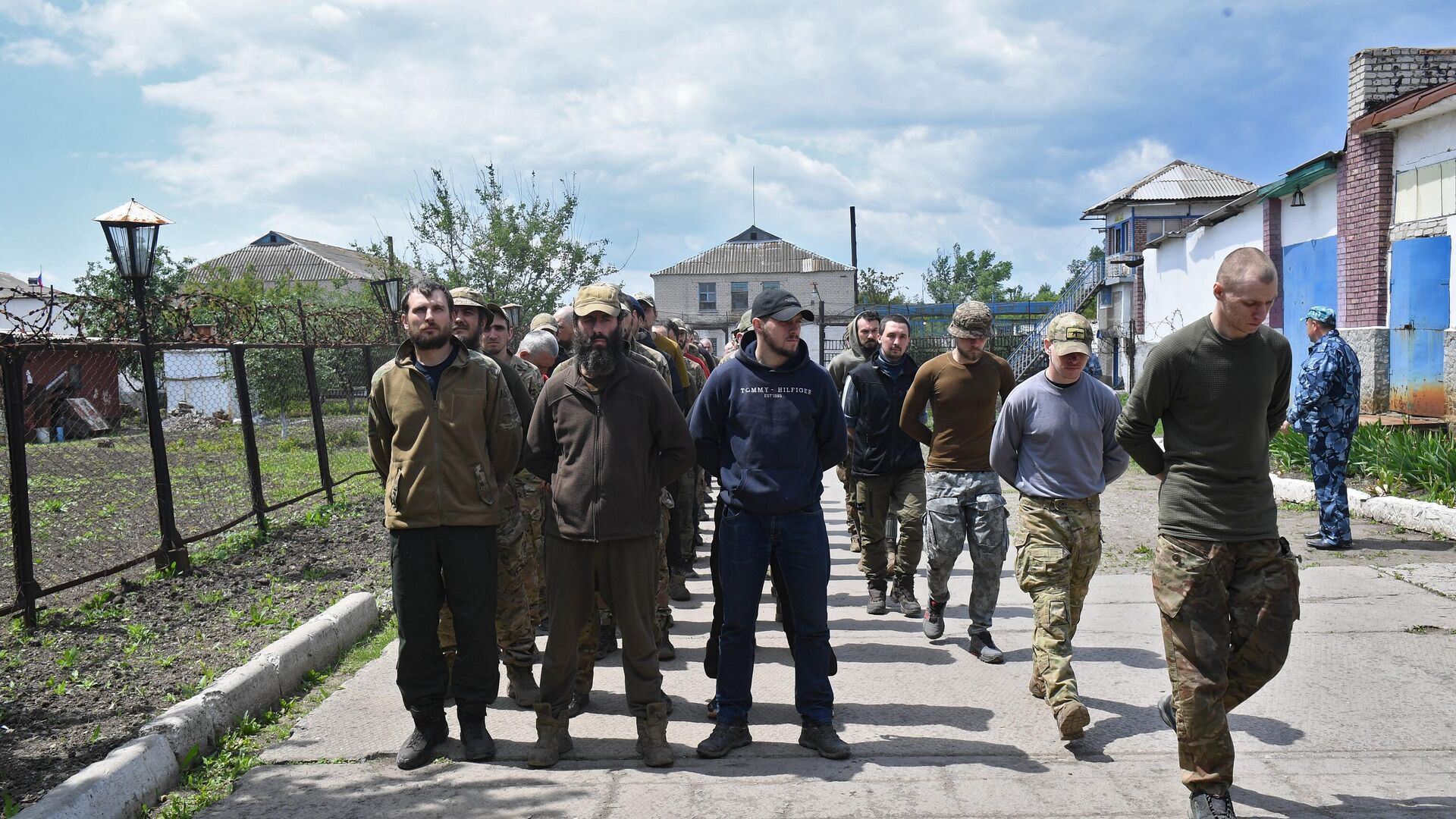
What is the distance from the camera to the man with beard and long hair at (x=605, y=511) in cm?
461

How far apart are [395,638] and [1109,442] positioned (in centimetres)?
439

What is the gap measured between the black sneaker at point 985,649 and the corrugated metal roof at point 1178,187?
35588 mm

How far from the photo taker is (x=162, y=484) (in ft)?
26.1

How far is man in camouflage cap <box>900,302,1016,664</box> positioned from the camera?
6172 millimetres

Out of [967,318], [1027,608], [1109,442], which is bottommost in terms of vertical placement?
[1027,608]

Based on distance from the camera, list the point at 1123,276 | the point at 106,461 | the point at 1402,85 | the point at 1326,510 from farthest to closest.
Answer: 1. the point at 1123,276
2. the point at 106,461
3. the point at 1402,85
4. the point at 1326,510

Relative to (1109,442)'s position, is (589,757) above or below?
below

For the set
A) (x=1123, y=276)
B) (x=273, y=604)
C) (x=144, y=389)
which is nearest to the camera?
(x=273, y=604)

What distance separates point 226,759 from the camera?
184 inches

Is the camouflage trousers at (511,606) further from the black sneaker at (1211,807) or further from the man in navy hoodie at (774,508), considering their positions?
the black sneaker at (1211,807)

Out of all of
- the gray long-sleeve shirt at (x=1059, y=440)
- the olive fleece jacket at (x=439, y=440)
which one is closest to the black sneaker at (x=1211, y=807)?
the gray long-sleeve shirt at (x=1059, y=440)

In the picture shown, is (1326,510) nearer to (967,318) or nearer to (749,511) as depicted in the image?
(967,318)

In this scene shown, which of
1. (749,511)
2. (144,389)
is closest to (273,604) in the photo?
(144,389)

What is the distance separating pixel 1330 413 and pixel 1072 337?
484 cm
